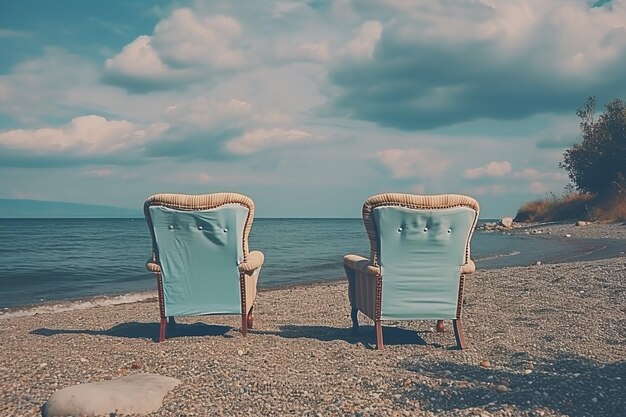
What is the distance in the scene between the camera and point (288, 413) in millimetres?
3766

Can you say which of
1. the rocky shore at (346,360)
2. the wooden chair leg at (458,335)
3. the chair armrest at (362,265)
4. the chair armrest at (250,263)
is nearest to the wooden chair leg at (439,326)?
the rocky shore at (346,360)

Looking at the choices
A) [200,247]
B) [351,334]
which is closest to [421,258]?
[351,334]

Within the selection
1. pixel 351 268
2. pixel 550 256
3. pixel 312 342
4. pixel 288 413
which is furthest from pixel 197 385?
pixel 550 256

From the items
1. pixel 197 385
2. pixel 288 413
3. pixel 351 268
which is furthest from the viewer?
pixel 351 268

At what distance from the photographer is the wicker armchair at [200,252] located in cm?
595

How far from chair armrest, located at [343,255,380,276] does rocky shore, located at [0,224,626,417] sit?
0.77m

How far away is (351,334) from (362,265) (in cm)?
104

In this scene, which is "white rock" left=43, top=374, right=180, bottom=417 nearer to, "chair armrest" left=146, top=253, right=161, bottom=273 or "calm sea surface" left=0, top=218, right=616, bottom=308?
"chair armrest" left=146, top=253, right=161, bottom=273

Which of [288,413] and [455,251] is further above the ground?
[455,251]

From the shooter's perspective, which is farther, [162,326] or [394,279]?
[162,326]

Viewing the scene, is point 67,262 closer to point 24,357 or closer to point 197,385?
point 24,357

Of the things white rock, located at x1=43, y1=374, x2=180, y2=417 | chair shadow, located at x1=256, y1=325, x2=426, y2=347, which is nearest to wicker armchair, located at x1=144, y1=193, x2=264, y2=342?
chair shadow, located at x1=256, y1=325, x2=426, y2=347

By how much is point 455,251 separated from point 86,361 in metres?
3.62

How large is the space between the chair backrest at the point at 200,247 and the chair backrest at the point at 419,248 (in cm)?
142
